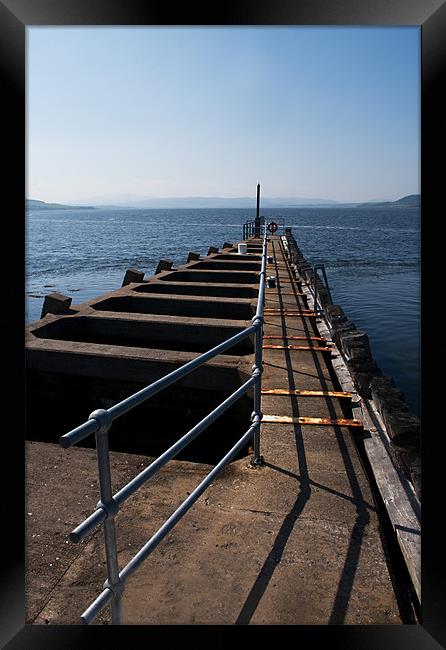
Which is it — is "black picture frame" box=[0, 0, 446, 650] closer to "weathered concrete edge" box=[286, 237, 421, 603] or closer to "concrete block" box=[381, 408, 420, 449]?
"weathered concrete edge" box=[286, 237, 421, 603]

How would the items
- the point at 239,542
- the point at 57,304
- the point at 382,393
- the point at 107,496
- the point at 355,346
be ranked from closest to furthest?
the point at 107,496, the point at 239,542, the point at 382,393, the point at 355,346, the point at 57,304

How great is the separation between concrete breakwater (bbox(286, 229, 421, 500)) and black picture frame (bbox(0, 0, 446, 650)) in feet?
5.02

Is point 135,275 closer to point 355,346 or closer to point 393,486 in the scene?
point 355,346

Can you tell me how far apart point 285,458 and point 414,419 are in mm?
1343

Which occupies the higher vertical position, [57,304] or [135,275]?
[135,275]

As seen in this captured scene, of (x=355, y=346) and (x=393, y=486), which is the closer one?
(x=393, y=486)

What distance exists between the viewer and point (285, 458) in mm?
4594

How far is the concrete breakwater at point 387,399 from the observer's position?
440 centimetres
